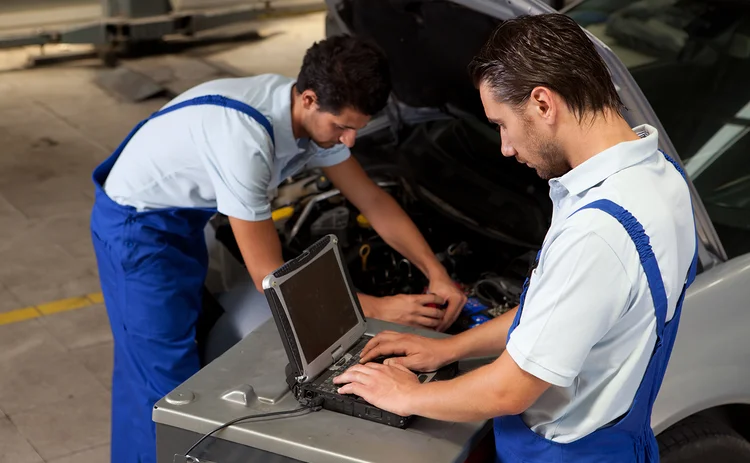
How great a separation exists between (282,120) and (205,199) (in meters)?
0.30

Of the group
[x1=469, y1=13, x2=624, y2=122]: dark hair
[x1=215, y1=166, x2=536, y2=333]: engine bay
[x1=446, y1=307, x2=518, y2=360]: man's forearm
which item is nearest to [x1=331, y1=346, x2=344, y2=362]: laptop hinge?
[x1=446, y1=307, x2=518, y2=360]: man's forearm

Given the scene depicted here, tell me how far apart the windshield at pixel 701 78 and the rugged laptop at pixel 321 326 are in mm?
1003

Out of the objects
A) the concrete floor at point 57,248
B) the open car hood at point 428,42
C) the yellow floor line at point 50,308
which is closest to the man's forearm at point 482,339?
the open car hood at point 428,42

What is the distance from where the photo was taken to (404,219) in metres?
2.56

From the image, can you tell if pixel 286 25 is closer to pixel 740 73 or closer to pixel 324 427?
pixel 740 73

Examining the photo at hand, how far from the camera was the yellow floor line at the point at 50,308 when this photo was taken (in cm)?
382

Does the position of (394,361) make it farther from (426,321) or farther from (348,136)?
(348,136)

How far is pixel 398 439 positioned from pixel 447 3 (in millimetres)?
1291

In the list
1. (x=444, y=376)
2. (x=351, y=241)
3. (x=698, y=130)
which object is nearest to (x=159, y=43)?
(x=351, y=241)

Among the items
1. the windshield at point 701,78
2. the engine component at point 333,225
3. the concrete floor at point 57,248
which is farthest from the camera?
the concrete floor at point 57,248

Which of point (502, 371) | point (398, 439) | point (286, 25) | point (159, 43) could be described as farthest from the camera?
point (286, 25)

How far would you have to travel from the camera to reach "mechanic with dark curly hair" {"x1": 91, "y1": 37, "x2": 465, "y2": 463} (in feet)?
7.26

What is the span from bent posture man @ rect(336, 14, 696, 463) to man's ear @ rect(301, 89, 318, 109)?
2.63ft

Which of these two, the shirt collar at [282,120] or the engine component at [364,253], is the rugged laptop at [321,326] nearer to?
the shirt collar at [282,120]
